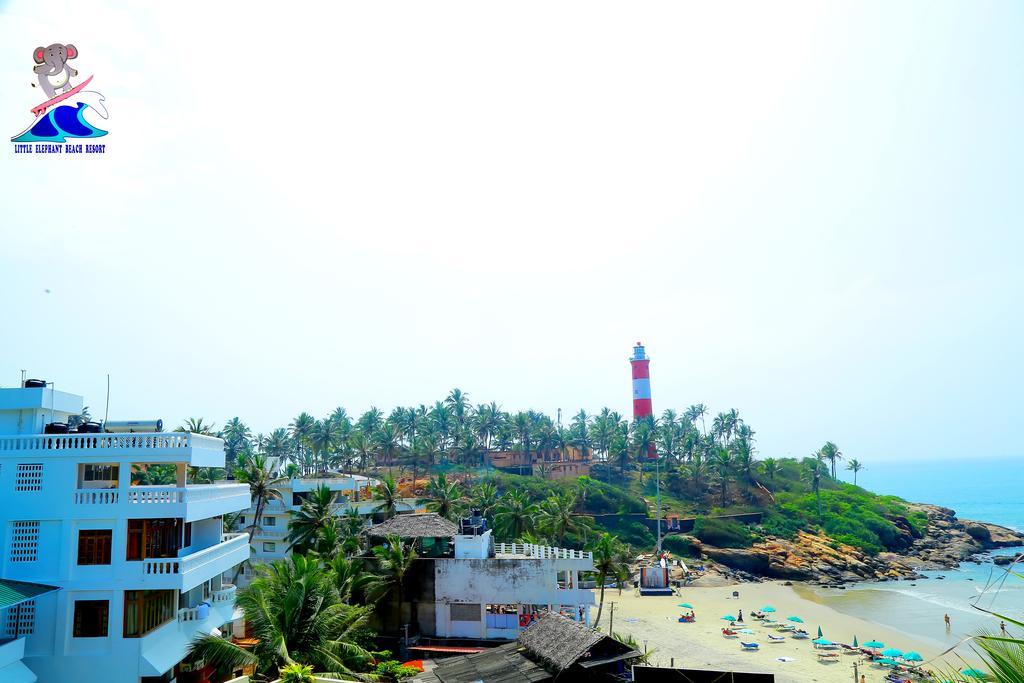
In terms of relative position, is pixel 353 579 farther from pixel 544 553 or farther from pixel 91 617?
pixel 91 617

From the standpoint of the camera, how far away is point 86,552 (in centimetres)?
2278

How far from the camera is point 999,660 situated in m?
4.89

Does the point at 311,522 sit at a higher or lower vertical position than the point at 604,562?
higher

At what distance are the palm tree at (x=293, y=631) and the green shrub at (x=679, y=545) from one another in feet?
181

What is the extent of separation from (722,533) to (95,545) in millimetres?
71208

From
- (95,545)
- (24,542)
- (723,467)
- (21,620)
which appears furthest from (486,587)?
(723,467)

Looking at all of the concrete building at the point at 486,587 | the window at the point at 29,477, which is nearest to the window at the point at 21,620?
the window at the point at 29,477

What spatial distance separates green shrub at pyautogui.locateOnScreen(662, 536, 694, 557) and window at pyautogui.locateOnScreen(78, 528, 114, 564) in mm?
65393

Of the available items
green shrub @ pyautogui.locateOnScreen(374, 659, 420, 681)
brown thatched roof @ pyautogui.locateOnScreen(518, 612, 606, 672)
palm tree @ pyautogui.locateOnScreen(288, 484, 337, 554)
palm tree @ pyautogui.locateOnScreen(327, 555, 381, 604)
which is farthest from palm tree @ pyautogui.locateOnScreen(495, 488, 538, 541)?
brown thatched roof @ pyautogui.locateOnScreen(518, 612, 606, 672)

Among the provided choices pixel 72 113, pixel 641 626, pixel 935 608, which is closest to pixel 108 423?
pixel 72 113

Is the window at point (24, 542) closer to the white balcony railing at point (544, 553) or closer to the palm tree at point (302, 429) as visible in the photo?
the white balcony railing at point (544, 553)

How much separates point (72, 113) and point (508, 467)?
87.4 m

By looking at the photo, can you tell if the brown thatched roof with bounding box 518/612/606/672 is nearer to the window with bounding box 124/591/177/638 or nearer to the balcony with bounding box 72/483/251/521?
the window with bounding box 124/591/177/638

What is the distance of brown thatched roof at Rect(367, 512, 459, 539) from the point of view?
3725cm
